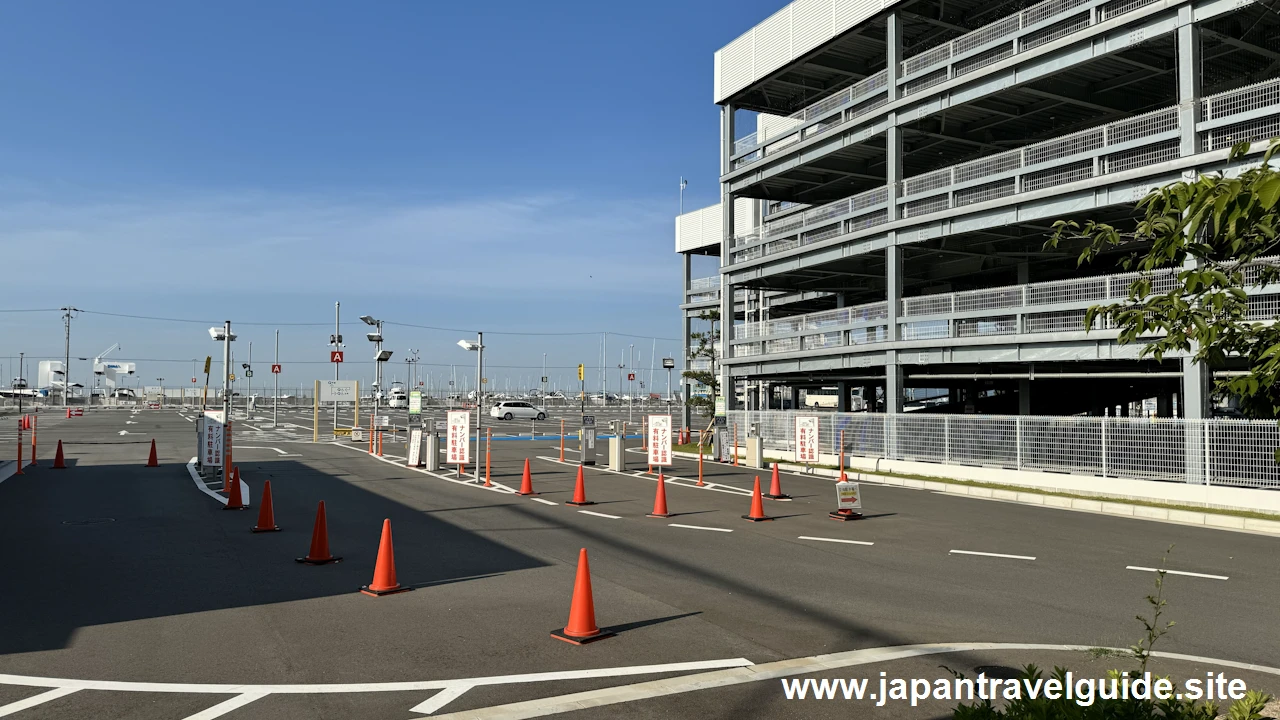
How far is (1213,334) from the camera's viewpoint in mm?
3318

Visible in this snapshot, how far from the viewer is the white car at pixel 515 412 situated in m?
70.7

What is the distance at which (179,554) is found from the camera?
11.9m

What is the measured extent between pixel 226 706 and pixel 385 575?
3625mm

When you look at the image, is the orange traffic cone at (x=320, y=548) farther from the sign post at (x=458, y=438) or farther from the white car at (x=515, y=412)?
the white car at (x=515, y=412)

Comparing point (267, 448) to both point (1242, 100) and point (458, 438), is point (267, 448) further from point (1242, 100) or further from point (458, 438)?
point (1242, 100)

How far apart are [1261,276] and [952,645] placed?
462 cm

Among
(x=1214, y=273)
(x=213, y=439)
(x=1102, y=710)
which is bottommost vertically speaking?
(x=1102, y=710)

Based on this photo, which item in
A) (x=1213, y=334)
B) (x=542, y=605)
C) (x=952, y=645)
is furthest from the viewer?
(x=542, y=605)

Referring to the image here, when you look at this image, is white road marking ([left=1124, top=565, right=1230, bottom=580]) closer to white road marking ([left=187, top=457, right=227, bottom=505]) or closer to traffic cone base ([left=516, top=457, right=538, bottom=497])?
traffic cone base ([left=516, top=457, right=538, bottom=497])

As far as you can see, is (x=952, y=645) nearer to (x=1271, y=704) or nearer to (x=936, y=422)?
(x=1271, y=704)

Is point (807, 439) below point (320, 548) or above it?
above

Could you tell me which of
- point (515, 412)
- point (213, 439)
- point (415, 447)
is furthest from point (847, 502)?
point (515, 412)

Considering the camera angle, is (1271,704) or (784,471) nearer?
(1271,704)

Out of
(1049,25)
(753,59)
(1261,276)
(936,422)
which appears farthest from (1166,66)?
(1261,276)
